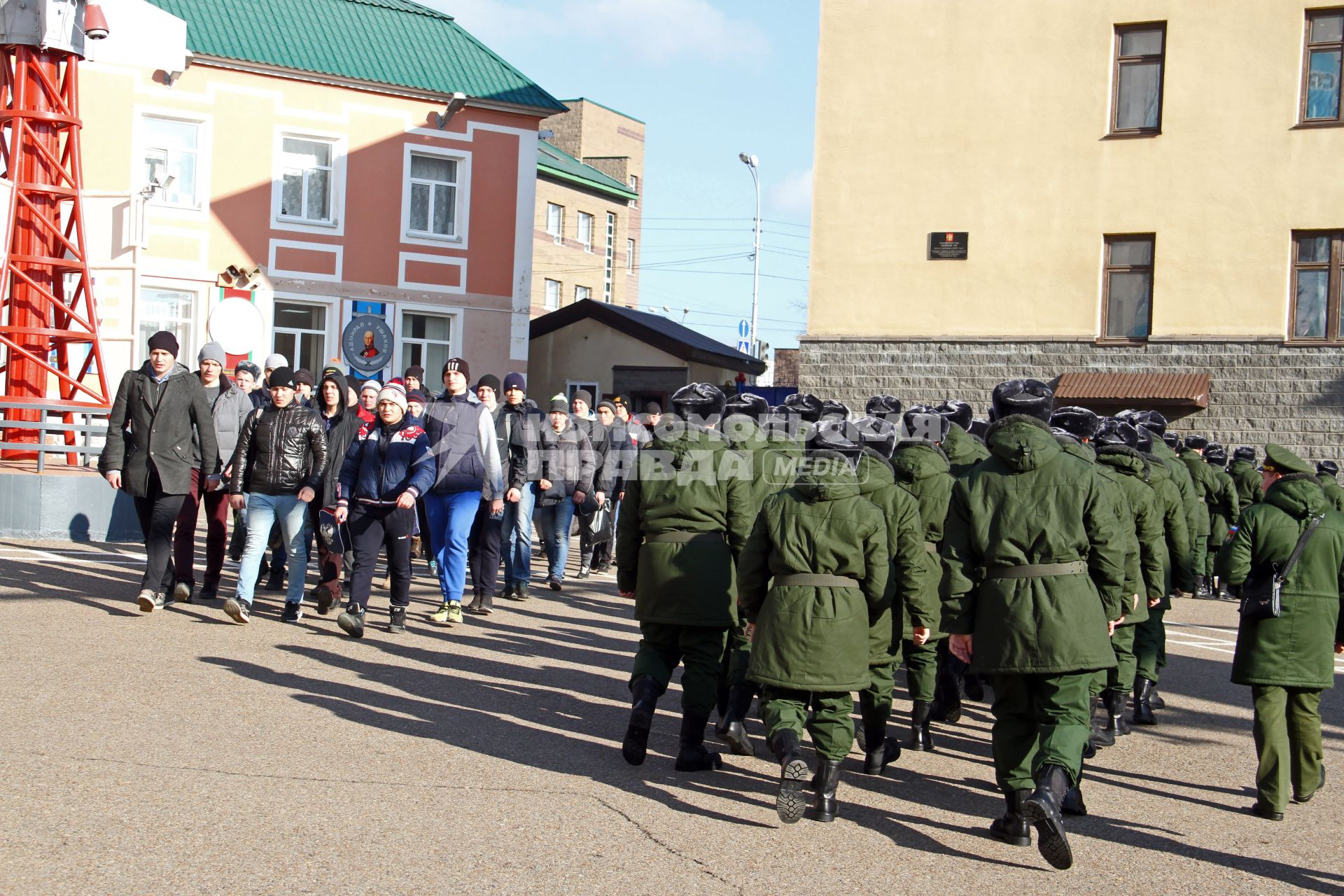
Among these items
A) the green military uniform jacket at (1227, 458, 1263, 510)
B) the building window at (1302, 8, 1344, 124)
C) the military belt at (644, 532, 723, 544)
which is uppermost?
the building window at (1302, 8, 1344, 124)

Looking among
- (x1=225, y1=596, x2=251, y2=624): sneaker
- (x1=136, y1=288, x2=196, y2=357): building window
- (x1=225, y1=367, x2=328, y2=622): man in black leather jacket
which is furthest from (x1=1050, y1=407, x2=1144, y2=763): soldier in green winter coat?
(x1=136, y1=288, x2=196, y2=357): building window

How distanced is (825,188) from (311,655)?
54.3 feet

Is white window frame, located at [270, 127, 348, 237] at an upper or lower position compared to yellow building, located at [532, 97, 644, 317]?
lower

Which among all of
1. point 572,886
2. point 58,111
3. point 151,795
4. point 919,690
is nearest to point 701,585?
point 919,690

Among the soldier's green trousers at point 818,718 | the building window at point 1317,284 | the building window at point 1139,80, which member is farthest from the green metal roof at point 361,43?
the soldier's green trousers at point 818,718

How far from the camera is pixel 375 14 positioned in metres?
29.8

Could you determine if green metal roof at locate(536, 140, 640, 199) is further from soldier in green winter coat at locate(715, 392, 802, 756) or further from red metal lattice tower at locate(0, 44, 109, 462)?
soldier in green winter coat at locate(715, 392, 802, 756)

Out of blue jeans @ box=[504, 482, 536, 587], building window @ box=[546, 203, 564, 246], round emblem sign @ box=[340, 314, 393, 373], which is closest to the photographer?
blue jeans @ box=[504, 482, 536, 587]

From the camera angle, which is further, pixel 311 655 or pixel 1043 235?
pixel 1043 235

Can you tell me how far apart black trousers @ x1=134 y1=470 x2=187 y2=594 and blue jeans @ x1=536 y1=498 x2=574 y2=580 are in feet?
11.9

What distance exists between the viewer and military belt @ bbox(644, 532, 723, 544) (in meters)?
6.89

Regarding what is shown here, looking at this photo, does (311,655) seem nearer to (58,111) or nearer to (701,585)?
(701,585)

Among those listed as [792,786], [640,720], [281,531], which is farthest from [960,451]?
[281,531]

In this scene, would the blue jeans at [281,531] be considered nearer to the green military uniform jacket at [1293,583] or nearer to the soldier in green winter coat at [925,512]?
the soldier in green winter coat at [925,512]
